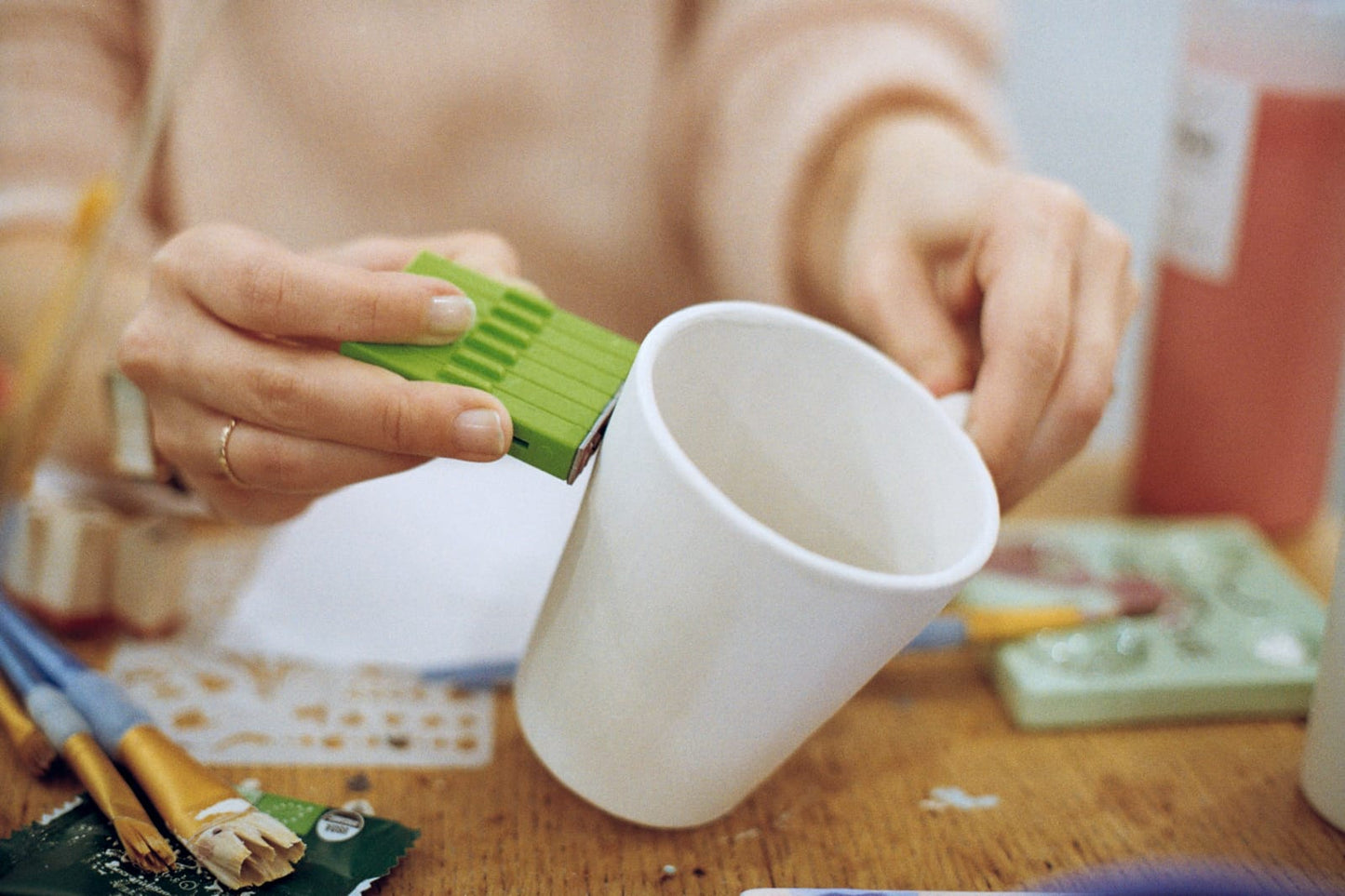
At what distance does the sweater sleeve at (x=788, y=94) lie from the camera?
679 millimetres

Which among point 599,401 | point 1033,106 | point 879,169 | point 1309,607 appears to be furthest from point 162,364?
point 1033,106

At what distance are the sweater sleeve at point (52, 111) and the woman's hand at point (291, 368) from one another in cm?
35

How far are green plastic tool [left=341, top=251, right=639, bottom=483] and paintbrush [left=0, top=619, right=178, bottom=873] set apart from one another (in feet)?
0.51

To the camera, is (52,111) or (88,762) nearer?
(88,762)

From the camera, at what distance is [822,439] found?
38 cm

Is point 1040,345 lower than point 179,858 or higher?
higher

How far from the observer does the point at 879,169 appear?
608 mm

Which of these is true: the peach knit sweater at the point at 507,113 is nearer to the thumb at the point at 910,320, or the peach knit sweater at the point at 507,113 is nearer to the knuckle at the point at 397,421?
the thumb at the point at 910,320

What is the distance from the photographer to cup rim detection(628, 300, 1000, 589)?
0.92 ft

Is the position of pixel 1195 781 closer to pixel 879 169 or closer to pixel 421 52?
pixel 879 169

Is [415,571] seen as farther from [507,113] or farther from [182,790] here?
[507,113]

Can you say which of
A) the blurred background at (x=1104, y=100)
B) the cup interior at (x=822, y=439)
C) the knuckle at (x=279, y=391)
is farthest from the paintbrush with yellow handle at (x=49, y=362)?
the blurred background at (x=1104, y=100)

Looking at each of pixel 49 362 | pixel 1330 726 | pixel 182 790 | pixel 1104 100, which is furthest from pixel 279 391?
pixel 1104 100

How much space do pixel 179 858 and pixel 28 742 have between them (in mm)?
91
